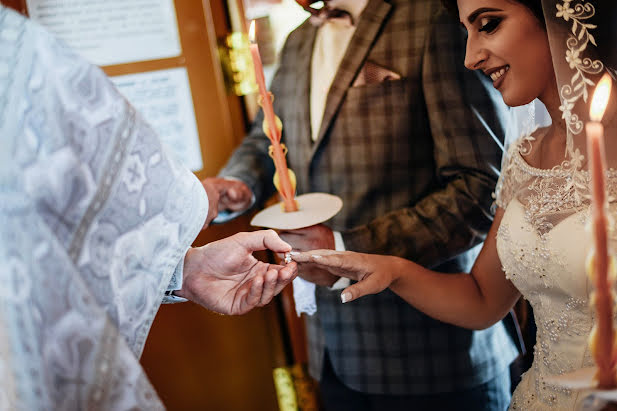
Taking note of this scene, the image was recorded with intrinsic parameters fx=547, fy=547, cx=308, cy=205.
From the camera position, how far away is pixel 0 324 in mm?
724

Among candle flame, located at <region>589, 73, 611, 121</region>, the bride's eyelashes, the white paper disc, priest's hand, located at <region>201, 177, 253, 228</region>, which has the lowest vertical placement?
priest's hand, located at <region>201, 177, 253, 228</region>

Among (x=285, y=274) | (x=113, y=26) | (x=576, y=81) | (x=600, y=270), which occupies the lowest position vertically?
(x=285, y=274)

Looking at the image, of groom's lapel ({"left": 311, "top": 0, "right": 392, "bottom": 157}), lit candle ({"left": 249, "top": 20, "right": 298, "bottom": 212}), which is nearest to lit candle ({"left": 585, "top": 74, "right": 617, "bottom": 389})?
lit candle ({"left": 249, "top": 20, "right": 298, "bottom": 212})

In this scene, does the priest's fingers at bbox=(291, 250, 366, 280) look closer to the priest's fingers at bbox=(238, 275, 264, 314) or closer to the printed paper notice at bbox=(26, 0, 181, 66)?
the priest's fingers at bbox=(238, 275, 264, 314)

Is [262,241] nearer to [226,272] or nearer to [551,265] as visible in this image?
[226,272]

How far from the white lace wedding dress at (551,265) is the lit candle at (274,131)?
0.48 meters

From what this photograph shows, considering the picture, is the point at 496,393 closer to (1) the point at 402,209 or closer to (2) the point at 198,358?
(1) the point at 402,209

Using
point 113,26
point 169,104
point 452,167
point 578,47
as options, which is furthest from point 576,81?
point 113,26

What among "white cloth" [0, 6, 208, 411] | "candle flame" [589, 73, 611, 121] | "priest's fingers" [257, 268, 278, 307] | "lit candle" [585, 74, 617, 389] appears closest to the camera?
"lit candle" [585, 74, 617, 389]

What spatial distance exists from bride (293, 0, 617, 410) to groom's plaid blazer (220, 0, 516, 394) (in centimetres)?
18

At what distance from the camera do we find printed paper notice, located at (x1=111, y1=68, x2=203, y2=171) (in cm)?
221

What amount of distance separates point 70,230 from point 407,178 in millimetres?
1000

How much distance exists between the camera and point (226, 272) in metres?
1.07

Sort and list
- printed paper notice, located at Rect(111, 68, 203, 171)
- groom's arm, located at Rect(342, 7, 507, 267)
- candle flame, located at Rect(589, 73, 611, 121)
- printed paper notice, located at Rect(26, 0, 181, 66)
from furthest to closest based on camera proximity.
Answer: printed paper notice, located at Rect(111, 68, 203, 171), printed paper notice, located at Rect(26, 0, 181, 66), groom's arm, located at Rect(342, 7, 507, 267), candle flame, located at Rect(589, 73, 611, 121)
